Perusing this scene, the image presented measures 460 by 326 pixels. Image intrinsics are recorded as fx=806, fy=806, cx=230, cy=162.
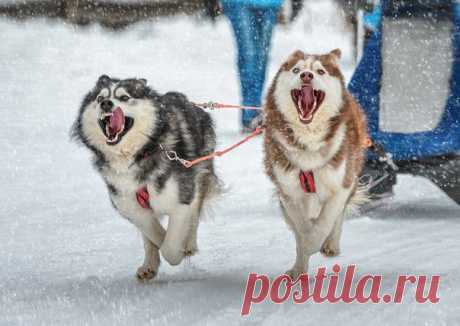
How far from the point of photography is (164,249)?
12.2 feet

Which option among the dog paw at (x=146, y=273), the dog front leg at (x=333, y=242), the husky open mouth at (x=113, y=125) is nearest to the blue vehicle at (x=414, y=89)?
the dog front leg at (x=333, y=242)

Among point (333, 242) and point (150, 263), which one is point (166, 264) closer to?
point (150, 263)

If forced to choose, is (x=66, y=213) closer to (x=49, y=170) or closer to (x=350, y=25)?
(x=49, y=170)

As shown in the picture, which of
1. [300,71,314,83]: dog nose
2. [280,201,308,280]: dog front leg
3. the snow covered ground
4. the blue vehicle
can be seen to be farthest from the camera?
the blue vehicle

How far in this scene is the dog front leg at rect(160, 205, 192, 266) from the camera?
3.72 metres

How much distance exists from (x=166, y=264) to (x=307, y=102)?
1.36m

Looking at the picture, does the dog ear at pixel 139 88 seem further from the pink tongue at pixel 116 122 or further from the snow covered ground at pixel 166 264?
the snow covered ground at pixel 166 264

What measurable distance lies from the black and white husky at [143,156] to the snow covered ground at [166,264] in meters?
0.25

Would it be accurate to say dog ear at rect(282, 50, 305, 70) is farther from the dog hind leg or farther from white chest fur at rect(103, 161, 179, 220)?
the dog hind leg

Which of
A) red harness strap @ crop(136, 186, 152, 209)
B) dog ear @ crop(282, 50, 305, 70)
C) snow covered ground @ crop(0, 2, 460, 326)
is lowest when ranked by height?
snow covered ground @ crop(0, 2, 460, 326)

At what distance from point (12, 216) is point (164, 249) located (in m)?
2.41

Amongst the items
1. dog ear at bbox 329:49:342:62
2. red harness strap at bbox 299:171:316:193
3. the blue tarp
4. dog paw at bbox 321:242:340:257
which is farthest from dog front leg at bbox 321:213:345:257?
the blue tarp

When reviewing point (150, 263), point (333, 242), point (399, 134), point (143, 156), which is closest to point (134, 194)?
point (143, 156)

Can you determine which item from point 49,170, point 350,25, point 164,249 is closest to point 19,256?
point 164,249
